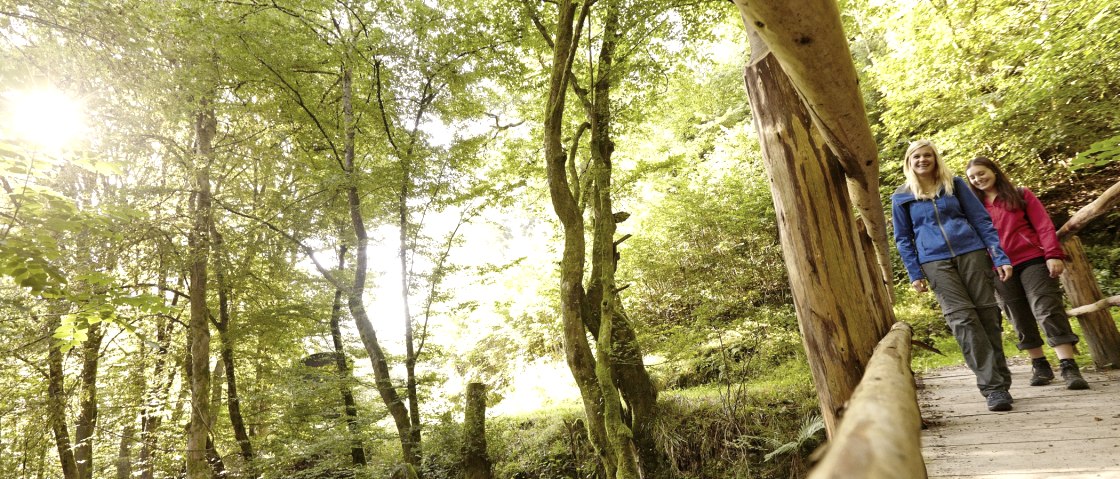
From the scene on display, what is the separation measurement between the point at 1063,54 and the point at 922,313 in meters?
3.86

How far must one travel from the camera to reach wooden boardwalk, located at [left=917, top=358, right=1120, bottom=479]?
1820 millimetres

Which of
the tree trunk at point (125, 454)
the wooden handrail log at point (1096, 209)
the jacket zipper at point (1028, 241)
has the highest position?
the wooden handrail log at point (1096, 209)

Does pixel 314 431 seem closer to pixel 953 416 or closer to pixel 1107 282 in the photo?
pixel 953 416

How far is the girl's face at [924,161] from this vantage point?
275 cm

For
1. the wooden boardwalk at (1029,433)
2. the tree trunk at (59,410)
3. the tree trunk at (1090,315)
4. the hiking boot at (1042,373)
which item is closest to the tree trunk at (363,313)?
the tree trunk at (59,410)

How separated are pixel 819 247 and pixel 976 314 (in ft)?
6.33

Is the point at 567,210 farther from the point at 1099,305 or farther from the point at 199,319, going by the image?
the point at 199,319

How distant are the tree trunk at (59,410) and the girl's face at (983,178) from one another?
11.5 metres

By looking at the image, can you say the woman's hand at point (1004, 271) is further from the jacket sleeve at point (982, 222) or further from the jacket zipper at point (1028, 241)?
the jacket zipper at point (1028, 241)

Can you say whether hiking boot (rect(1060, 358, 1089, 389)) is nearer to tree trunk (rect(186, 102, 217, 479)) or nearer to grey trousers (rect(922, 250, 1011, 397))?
grey trousers (rect(922, 250, 1011, 397))

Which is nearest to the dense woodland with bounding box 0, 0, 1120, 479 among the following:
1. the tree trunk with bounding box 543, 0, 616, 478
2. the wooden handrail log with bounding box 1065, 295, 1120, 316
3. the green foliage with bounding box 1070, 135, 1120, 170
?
the tree trunk with bounding box 543, 0, 616, 478

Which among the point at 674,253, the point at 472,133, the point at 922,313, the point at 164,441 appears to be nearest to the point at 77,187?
the point at 164,441

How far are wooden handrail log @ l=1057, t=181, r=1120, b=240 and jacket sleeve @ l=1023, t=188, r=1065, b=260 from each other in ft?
0.90

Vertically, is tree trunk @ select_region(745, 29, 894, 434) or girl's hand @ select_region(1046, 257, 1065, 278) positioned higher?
tree trunk @ select_region(745, 29, 894, 434)
